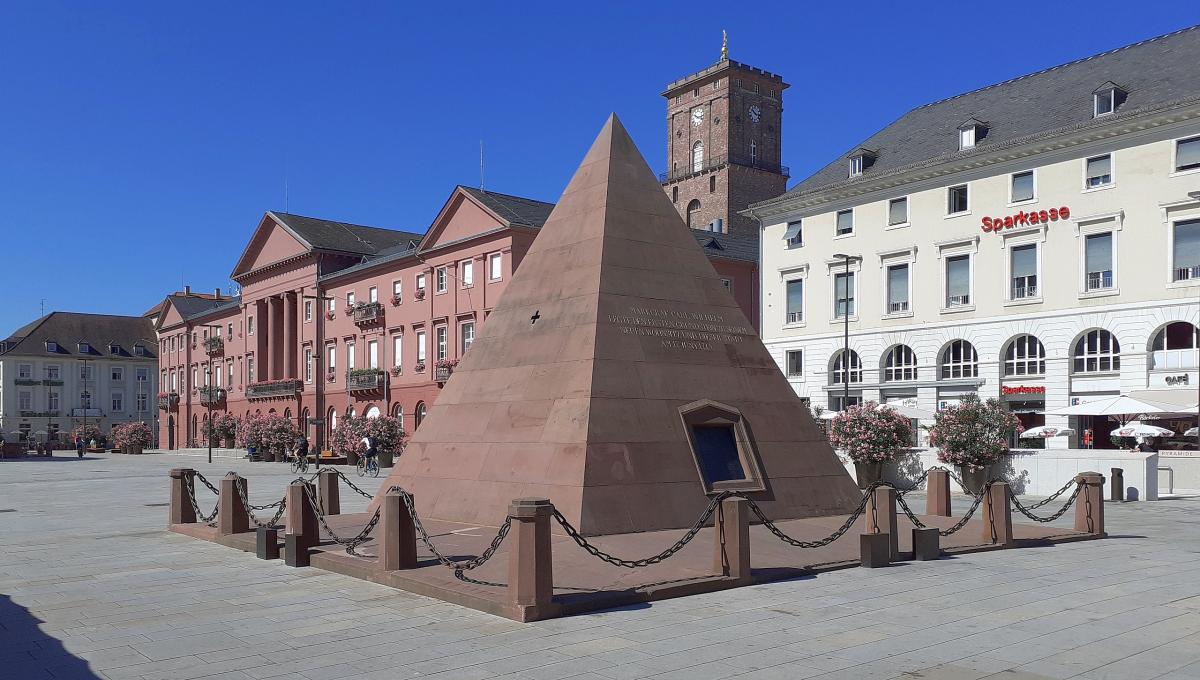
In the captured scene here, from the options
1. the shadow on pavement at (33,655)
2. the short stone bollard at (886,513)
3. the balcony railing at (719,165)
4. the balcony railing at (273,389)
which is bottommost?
the balcony railing at (273,389)

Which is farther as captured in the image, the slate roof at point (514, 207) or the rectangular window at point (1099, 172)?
the slate roof at point (514, 207)

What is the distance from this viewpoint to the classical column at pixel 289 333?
217ft

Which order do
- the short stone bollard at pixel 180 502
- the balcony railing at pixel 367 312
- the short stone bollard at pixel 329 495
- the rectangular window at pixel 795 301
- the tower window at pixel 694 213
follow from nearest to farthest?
the short stone bollard at pixel 180 502
the short stone bollard at pixel 329 495
the rectangular window at pixel 795 301
the balcony railing at pixel 367 312
the tower window at pixel 694 213

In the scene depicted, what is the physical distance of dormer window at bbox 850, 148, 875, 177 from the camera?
147ft

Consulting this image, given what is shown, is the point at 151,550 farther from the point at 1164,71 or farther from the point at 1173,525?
the point at 1164,71

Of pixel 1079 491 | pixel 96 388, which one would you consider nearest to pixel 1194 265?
pixel 1079 491

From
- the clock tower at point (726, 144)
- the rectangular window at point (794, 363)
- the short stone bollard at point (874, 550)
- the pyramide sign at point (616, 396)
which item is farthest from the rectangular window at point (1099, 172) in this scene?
the clock tower at point (726, 144)

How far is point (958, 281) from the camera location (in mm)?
39906

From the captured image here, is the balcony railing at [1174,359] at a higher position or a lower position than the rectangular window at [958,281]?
lower

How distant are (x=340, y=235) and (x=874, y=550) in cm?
5923

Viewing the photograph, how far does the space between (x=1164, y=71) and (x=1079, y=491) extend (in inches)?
1057

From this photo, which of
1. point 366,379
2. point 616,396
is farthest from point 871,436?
point 366,379

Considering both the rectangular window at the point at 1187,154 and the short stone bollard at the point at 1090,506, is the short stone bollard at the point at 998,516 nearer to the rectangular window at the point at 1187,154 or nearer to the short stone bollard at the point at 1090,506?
the short stone bollard at the point at 1090,506

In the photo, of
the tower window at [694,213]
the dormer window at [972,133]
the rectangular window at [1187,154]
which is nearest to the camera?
the rectangular window at [1187,154]
